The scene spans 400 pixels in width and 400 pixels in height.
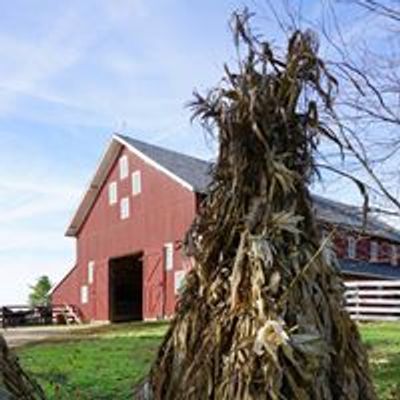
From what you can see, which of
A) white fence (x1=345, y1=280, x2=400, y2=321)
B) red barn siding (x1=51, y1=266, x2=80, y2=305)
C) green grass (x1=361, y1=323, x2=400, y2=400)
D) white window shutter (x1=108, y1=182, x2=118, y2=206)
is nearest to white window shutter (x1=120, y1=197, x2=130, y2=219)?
white window shutter (x1=108, y1=182, x2=118, y2=206)

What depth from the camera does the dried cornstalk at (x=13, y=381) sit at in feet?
6.18

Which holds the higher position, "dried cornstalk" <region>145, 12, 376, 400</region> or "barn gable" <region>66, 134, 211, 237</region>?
"barn gable" <region>66, 134, 211, 237</region>

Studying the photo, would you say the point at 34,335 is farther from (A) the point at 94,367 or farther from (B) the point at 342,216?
(B) the point at 342,216

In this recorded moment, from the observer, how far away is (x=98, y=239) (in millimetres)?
33625

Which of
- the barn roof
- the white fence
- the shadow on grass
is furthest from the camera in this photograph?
the barn roof

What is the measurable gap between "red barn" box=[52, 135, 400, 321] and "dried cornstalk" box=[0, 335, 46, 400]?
78.4 feet

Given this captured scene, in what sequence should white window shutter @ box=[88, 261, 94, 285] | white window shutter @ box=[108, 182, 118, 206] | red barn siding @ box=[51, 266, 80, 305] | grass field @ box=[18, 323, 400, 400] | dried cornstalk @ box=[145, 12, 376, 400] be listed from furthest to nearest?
red barn siding @ box=[51, 266, 80, 305] → white window shutter @ box=[88, 261, 94, 285] → white window shutter @ box=[108, 182, 118, 206] → grass field @ box=[18, 323, 400, 400] → dried cornstalk @ box=[145, 12, 376, 400]

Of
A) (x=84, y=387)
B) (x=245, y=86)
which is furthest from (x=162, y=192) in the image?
(x=245, y=86)

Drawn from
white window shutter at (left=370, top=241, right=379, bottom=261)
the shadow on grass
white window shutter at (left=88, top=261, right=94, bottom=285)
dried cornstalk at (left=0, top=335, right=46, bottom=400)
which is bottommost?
the shadow on grass

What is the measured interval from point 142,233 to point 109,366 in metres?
19.9

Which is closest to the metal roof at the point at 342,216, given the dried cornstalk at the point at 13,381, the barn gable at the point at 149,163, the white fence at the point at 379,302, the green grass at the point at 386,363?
the dried cornstalk at the point at 13,381

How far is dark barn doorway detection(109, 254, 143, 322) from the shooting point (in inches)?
1288

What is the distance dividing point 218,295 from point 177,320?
0.20m

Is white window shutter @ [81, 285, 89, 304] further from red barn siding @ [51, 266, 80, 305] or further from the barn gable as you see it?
the barn gable
